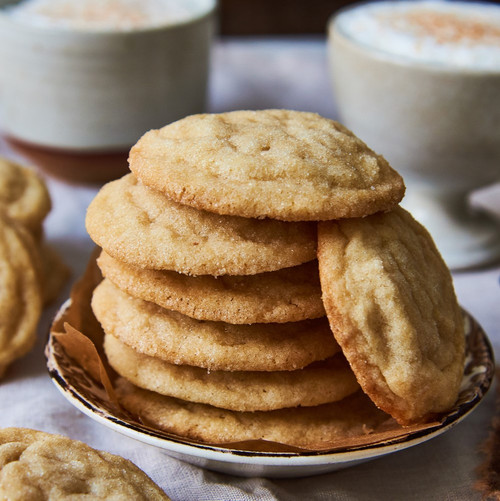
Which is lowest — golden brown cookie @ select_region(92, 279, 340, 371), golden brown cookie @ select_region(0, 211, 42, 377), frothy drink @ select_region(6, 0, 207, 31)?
golden brown cookie @ select_region(0, 211, 42, 377)

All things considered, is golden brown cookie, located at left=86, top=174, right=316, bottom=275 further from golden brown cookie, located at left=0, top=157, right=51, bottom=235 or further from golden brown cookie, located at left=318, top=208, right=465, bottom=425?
golden brown cookie, located at left=0, top=157, right=51, bottom=235

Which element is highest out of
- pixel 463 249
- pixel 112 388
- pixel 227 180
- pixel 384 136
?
pixel 227 180

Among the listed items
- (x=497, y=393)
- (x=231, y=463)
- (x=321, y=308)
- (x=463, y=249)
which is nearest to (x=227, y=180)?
(x=321, y=308)

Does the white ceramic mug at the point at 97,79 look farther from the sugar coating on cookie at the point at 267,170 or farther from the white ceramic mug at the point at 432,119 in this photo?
the sugar coating on cookie at the point at 267,170

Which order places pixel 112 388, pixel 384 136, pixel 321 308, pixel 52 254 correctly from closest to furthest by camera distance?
pixel 321 308 < pixel 112 388 < pixel 52 254 < pixel 384 136

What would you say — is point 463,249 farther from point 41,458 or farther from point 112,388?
point 41,458

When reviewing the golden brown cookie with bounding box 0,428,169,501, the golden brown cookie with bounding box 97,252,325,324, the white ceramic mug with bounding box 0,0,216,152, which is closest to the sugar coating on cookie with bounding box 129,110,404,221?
the golden brown cookie with bounding box 97,252,325,324
